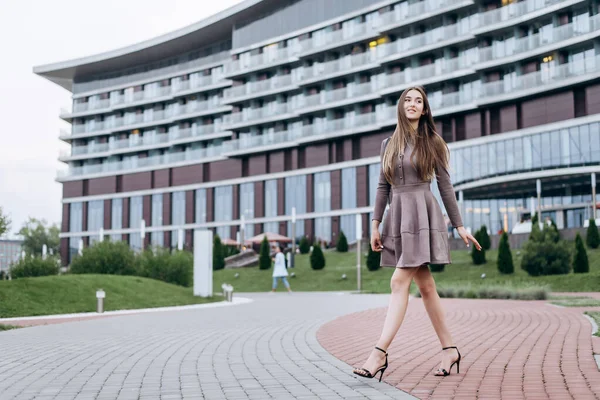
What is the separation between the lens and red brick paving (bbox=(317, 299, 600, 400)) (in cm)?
494

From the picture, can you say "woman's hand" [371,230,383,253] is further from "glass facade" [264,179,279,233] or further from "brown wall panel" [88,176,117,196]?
"brown wall panel" [88,176,117,196]

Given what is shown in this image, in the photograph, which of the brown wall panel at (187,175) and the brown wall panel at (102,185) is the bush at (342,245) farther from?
the brown wall panel at (102,185)

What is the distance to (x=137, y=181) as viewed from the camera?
71.8 m

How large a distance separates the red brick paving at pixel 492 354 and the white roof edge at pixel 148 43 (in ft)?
174

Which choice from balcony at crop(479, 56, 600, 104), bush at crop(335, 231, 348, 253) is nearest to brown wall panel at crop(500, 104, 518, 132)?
balcony at crop(479, 56, 600, 104)

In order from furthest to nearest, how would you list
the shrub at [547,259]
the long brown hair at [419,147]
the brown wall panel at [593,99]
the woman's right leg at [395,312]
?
the brown wall panel at [593,99], the shrub at [547,259], the long brown hair at [419,147], the woman's right leg at [395,312]

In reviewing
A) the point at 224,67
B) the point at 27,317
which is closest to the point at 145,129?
the point at 224,67

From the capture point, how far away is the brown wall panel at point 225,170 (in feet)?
210

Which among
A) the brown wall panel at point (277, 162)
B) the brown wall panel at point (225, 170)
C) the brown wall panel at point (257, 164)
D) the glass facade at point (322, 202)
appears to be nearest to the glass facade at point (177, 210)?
the brown wall panel at point (225, 170)

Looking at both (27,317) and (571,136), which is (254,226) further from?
(27,317)

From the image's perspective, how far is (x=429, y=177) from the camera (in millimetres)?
5629

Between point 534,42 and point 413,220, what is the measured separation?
41.5 meters

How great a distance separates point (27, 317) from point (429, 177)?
1079cm

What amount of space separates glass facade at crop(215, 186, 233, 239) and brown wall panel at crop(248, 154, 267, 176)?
281cm
